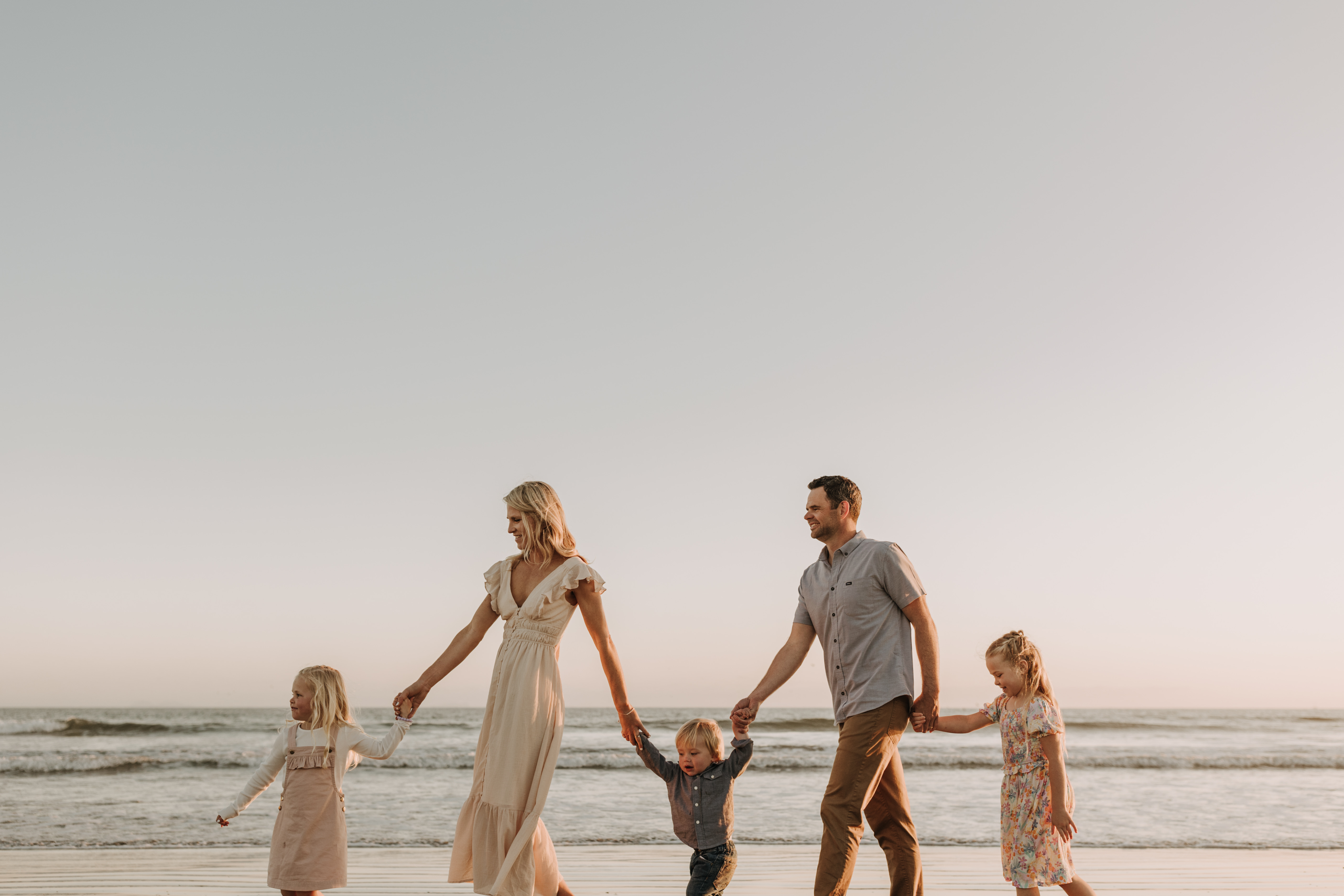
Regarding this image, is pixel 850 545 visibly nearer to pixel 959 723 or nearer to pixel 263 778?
pixel 959 723

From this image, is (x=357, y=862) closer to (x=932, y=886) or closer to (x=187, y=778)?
(x=932, y=886)

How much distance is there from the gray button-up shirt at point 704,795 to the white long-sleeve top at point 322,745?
1002 mm

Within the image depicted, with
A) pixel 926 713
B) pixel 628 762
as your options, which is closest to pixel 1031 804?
pixel 926 713

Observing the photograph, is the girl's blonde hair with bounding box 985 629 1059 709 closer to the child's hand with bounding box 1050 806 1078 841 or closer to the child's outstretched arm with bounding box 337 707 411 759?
the child's hand with bounding box 1050 806 1078 841

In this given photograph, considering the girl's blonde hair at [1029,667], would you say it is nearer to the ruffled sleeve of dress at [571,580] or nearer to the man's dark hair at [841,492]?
the man's dark hair at [841,492]

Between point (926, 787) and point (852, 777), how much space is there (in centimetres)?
871

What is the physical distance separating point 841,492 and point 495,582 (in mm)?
1454

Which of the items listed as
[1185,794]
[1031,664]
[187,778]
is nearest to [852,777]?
[1031,664]

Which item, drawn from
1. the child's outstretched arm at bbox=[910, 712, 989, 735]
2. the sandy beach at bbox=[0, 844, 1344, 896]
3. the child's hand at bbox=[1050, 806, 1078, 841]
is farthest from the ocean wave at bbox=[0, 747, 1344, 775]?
the child's hand at bbox=[1050, 806, 1078, 841]

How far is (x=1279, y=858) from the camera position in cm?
598

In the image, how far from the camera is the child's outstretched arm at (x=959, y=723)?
3.61 m

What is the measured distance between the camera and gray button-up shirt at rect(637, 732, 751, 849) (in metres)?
3.68

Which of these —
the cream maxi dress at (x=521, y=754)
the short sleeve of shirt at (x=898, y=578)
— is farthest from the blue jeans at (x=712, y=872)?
the short sleeve of shirt at (x=898, y=578)

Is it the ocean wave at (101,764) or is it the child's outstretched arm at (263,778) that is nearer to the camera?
the child's outstretched arm at (263,778)
